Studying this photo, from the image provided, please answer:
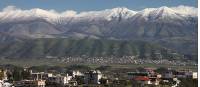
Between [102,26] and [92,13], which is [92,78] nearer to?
[92,13]

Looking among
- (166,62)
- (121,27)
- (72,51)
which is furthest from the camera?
(121,27)

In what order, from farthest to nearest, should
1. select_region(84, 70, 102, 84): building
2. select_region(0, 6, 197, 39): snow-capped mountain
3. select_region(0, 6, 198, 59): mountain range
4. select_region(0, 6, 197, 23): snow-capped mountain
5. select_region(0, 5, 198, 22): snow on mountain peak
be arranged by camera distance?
1. select_region(0, 6, 197, 39): snow-capped mountain
2. select_region(0, 6, 198, 59): mountain range
3. select_region(0, 6, 197, 23): snow-capped mountain
4. select_region(0, 5, 198, 22): snow on mountain peak
5. select_region(84, 70, 102, 84): building

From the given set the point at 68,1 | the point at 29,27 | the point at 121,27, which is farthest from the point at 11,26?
the point at 68,1

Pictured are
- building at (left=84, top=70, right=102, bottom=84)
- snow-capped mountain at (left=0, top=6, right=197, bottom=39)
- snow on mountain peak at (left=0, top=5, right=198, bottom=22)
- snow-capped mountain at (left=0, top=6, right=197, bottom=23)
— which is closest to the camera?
building at (left=84, top=70, right=102, bottom=84)

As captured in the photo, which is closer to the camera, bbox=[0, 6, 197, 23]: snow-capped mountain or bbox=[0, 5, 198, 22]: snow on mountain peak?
bbox=[0, 5, 198, 22]: snow on mountain peak

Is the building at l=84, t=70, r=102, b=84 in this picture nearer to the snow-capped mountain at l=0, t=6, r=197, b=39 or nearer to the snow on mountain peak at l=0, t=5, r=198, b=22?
the snow on mountain peak at l=0, t=5, r=198, b=22

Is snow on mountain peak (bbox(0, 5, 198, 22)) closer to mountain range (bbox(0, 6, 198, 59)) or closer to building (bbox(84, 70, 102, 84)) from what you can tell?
mountain range (bbox(0, 6, 198, 59))

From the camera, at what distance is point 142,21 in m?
51.4

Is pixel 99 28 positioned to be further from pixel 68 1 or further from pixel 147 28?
pixel 68 1

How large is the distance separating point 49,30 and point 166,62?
93.1 feet

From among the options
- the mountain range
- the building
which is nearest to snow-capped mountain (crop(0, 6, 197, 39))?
the mountain range

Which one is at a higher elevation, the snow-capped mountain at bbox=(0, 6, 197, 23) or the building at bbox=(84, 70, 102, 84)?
the snow-capped mountain at bbox=(0, 6, 197, 23)

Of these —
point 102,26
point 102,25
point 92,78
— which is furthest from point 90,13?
point 92,78

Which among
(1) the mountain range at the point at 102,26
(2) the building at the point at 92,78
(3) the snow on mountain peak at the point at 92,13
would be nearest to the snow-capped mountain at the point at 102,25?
(1) the mountain range at the point at 102,26
